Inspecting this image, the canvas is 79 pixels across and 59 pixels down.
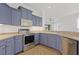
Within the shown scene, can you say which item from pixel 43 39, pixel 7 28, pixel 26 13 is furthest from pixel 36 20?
pixel 7 28

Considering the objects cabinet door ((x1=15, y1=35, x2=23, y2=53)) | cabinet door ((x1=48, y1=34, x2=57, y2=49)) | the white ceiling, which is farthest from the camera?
cabinet door ((x1=48, y1=34, x2=57, y2=49))

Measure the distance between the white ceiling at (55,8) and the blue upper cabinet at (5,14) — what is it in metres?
0.26

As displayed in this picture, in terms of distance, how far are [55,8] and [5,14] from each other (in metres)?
1.51

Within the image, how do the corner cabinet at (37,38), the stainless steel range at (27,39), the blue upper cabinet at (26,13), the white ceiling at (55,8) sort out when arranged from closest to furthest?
the white ceiling at (55,8)
the stainless steel range at (27,39)
the blue upper cabinet at (26,13)
the corner cabinet at (37,38)

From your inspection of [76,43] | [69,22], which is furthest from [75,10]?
[76,43]

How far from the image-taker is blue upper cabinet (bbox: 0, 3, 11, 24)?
2885 millimetres

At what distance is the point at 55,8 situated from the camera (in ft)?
12.1

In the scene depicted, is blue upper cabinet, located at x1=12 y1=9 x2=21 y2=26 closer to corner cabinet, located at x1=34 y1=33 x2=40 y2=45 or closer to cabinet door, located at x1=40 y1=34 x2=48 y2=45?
corner cabinet, located at x1=34 y1=33 x2=40 y2=45

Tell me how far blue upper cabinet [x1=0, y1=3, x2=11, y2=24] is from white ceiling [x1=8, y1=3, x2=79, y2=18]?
0.87 ft

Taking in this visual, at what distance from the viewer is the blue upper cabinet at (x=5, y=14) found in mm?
2885

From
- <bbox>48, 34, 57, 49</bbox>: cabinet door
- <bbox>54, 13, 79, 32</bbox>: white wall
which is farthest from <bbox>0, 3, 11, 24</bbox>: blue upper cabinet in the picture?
<bbox>48, 34, 57, 49</bbox>: cabinet door

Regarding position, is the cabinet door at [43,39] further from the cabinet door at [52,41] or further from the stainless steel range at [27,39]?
the stainless steel range at [27,39]

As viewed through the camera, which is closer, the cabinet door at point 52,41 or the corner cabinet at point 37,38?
the cabinet door at point 52,41

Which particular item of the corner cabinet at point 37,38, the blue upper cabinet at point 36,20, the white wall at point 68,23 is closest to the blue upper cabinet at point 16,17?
the blue upper cabinet at point 36,20
